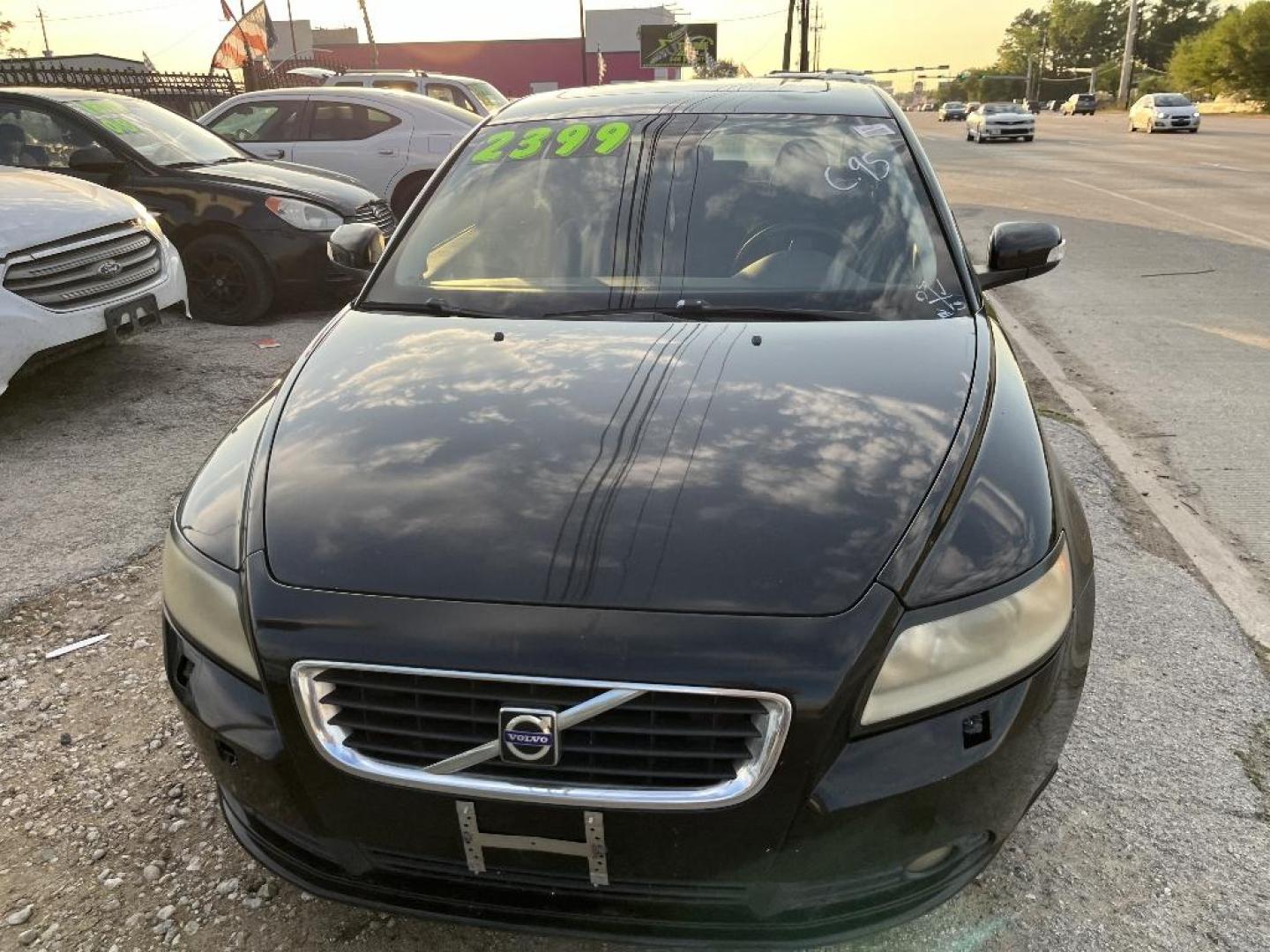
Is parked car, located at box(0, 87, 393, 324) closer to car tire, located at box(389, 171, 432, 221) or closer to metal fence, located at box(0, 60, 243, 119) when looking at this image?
car tire, located at box(389, 171, 432, 221)

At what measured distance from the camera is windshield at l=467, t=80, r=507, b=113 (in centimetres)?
1346

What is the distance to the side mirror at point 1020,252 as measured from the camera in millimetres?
3240

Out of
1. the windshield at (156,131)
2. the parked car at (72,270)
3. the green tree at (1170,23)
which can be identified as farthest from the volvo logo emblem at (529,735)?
the green tree at (1170,23)

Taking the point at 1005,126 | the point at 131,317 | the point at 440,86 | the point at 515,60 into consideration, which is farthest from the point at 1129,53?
the point at 131,317

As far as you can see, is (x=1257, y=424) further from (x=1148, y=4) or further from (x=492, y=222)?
(x=1148, y=4)

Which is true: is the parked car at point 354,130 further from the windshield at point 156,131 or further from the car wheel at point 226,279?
the car wheel at point 226,279

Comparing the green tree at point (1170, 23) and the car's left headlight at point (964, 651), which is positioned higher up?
the green tree at point (1170, 23)

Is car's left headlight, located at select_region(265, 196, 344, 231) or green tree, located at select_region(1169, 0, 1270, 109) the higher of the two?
green tree, located at select_region(1169, 0, 1270, 109)

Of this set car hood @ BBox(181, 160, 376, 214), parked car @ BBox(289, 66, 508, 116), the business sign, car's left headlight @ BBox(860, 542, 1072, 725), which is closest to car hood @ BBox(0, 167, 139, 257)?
car hood @ BBox(181, 160, 376, 214)

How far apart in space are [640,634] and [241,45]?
2275 cm

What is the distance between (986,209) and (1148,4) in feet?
386

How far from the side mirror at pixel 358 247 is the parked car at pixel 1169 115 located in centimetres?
3688

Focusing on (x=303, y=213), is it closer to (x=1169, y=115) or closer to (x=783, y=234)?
(x=783, y=234)

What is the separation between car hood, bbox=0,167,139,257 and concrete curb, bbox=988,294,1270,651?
522cm
